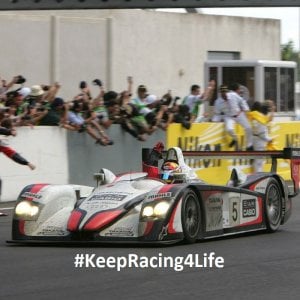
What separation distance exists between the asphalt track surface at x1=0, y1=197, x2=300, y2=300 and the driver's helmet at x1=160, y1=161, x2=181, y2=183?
85 centimetres

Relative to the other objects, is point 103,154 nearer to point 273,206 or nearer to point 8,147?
point 8,147

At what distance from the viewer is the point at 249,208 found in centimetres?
1196

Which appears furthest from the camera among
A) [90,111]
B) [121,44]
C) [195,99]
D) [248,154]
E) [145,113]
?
Answer: [121,44]

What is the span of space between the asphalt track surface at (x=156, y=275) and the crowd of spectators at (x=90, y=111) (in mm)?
6261

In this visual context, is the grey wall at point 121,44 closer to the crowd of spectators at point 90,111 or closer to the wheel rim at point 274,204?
the crowd of spectators at point 90,111

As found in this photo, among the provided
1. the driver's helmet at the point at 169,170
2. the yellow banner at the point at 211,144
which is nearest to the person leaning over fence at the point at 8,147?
the yellow banner at the point at 211,144

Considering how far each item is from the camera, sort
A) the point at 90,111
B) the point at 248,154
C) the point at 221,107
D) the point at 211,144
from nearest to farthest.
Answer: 1. the point at 248,154
2. the point at 90,111
3. the point at 211,144
4. the point at 221,107

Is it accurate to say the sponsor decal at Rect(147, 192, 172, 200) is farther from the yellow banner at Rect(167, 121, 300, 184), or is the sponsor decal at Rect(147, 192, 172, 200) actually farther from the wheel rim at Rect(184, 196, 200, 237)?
the yellow banner at Rect(167, 121, 300, 184)

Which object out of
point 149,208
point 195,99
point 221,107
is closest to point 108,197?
point 149,208

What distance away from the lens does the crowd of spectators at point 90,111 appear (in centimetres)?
1744

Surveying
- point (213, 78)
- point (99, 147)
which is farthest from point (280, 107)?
point (99, 147)

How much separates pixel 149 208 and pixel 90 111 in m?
8.14

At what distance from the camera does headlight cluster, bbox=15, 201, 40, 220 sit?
10.8 m

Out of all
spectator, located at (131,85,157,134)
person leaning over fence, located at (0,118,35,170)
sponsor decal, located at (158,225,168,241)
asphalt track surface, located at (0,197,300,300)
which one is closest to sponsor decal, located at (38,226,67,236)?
asphalt track surface, located at (0,197,300,300)
